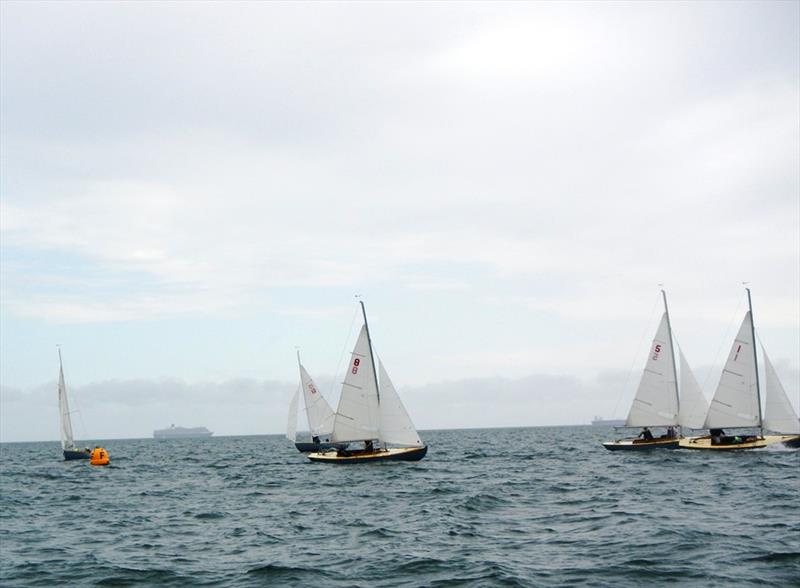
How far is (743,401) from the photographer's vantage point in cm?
5650

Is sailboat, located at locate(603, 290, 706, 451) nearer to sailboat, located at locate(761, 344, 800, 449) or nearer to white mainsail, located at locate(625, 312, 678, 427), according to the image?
white mainsail, located at locate(625, 312, 678, 427)

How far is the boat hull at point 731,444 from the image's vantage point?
181ft

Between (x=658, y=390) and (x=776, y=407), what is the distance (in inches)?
367

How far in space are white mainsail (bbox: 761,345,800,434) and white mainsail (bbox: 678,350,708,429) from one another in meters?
6.13

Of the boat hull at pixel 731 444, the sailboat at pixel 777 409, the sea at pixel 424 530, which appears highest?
the sailboat at pixel 777 409

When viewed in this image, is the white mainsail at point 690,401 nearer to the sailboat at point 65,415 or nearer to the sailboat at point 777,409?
the sailboat at point 777,409

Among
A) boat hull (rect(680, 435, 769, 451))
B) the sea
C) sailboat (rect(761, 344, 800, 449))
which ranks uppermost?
sailboat (rect(761, 344, 800, 449))

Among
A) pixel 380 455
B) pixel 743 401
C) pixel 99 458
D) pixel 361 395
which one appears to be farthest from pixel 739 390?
pixel 99 458

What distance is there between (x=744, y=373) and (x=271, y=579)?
47.0m

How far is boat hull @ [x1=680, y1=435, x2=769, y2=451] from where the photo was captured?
55062 millimetres

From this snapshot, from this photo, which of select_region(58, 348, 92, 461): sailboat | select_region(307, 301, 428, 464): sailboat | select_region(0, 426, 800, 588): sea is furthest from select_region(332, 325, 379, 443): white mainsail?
select_region(58, 348, 92, 461): sailboat

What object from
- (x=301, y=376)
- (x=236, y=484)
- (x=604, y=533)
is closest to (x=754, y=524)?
(x=604, y=533)

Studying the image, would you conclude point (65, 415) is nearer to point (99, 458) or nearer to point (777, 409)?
point (99, 458)

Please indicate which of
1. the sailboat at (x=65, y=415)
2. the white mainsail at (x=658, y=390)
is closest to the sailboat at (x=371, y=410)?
the white mainsail at (x=658, y=390)
